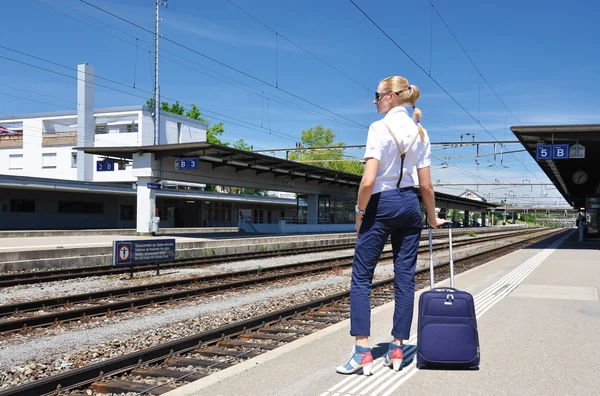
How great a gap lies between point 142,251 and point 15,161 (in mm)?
51609

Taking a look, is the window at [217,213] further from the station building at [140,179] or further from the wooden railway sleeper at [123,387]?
the wooden railway sleeper at [123,387]

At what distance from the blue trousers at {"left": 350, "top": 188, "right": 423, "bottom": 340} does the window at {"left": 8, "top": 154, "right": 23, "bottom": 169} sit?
201 ft

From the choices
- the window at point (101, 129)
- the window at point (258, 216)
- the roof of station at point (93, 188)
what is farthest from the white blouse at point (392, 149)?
the window at point (101, 129)

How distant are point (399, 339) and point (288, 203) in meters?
58.7

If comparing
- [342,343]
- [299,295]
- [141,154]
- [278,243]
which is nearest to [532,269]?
[299,295]

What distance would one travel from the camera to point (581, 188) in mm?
48750

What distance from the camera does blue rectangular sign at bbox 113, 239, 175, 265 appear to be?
12618 mm

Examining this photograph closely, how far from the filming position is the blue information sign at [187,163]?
97.2 ft

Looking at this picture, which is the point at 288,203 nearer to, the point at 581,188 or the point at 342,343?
the point at 581,188

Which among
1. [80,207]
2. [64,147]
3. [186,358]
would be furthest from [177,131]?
[186,358]

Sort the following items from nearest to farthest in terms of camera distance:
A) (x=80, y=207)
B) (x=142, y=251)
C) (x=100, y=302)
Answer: (x=100, y=302), (x=142, y=251), (x=80, y=207)

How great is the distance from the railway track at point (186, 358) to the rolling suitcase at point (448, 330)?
1.84 m

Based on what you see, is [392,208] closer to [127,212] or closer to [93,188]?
[93,188]

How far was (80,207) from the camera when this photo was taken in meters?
42.1
